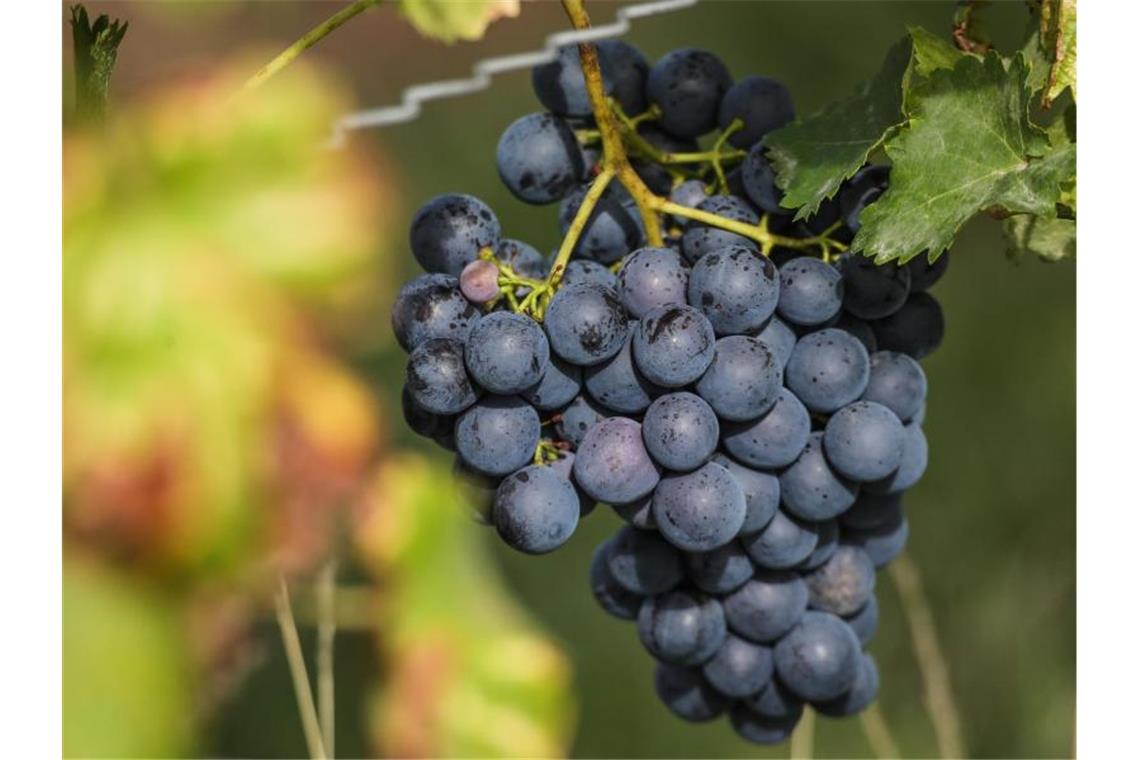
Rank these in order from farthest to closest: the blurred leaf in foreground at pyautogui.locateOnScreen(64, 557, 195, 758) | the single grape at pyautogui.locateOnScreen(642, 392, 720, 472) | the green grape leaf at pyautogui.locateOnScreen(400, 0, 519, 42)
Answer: the single grape at pyautogui.locateOnScreen(642, 392, 720, 472) → the green grape leaf at pyautogui.locateOnScreen(400, 0, 519, 42) → the blurred leaf in foreground at pyautogui.locateOnScreen(64, 557, 195, 758)

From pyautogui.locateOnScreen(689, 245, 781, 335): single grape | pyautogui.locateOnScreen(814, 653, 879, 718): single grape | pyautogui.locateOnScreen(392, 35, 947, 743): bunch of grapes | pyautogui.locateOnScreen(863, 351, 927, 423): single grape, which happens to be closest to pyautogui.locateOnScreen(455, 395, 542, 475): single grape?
pyautogui.locateOnScreen(392, 35, 947, 743): bunch of grapes

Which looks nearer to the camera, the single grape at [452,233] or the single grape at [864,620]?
the single grape at [452,233]

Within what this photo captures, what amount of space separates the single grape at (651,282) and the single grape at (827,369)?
86 mm

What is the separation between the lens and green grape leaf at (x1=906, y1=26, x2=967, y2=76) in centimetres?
77

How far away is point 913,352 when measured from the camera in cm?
83

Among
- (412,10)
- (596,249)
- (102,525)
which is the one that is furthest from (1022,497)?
(102,525)

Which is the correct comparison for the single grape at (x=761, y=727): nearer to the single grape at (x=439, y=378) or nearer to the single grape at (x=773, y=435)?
the single grape at (x=773, y=435)

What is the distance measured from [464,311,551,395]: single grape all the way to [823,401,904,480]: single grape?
190 millimetres

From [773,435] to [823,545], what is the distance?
13cm

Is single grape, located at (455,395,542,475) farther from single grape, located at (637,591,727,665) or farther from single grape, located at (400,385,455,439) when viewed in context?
single grape, located at (637,591,727,665)

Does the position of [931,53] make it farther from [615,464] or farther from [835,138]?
[615,464]

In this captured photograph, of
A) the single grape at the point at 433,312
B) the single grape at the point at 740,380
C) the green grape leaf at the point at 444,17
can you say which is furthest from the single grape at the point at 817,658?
the green grape leaf at the point at 444,17

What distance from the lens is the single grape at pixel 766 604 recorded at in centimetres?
85
